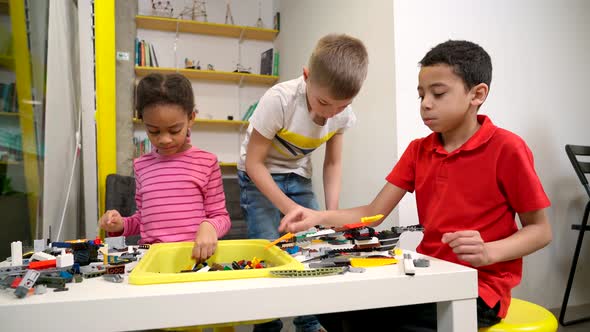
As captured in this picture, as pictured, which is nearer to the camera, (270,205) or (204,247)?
(204,247)

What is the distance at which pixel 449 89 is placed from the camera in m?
1.03

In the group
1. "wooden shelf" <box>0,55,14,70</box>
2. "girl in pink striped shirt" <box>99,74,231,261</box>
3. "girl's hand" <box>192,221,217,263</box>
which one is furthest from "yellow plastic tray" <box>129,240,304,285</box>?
"wooden shelf" <box>0,55,14,70</box>

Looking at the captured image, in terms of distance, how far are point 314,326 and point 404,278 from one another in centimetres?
93

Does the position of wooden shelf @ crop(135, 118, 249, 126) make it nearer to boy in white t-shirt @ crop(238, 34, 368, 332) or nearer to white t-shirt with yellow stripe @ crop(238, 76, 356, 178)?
boy in white t-shirt @ crop(238, 34, 368, 332)

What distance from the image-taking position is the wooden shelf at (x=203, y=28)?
379cm

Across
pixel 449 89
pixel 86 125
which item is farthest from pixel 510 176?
pixel 86 125

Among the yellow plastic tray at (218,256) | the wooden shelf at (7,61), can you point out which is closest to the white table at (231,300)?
the yellow plastic tray at (218,256)

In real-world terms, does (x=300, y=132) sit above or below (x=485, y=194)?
above

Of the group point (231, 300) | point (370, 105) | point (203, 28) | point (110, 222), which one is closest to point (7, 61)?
point (110, 222)

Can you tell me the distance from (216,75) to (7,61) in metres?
2.66

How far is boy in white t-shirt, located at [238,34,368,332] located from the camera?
3.75 ft

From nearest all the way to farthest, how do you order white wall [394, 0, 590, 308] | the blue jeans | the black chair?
the blue jeans, white wall [394, 0, 590, 308], the black chair

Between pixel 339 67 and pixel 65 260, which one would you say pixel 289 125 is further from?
pixel 65 260

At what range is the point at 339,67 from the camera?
3.67 feet
